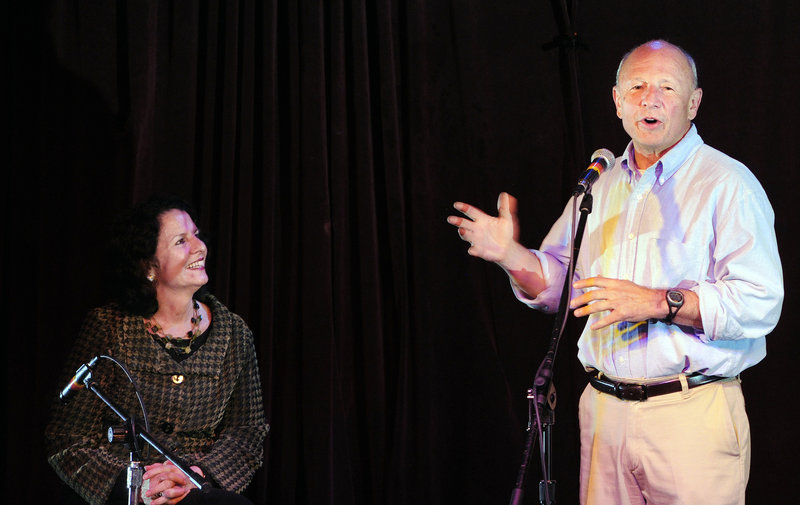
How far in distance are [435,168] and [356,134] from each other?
406mm

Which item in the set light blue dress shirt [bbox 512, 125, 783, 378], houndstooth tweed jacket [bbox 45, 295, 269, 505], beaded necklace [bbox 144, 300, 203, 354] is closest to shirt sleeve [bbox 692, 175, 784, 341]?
light blue dress shirt [bbox 512, 125, 783, 378]

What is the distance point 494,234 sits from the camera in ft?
8.06

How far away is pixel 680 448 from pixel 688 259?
22.2 inches

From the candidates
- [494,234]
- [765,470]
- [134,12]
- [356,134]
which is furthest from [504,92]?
[765,470]

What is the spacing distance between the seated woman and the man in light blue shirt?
1033mm

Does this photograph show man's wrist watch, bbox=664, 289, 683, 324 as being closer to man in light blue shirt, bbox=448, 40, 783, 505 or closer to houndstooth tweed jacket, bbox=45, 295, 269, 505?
man in light blue shirt, bbox=448, 40, 783, 505

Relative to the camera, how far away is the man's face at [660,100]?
8.23 feet

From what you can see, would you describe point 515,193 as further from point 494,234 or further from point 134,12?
point 134,12

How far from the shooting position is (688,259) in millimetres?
2379

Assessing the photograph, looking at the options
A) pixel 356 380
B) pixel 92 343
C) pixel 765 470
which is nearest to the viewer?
pixel 92 343

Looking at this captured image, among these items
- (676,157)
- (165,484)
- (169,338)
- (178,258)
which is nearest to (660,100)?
(676,157)

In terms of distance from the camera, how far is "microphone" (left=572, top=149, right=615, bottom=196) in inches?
83.8

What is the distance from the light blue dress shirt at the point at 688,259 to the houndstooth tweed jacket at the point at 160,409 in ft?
3.53

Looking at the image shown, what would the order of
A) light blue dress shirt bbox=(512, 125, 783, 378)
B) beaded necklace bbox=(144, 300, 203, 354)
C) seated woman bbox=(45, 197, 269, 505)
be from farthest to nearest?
beaded necklace bbox=(144, 300, 203, 354) < seated woman bbox=(45, 197, 269, 505) < light blue dress shirt bbox=(512, 125, 783, 378)
